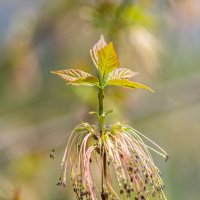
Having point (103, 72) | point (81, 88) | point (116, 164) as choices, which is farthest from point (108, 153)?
point (81, 88)

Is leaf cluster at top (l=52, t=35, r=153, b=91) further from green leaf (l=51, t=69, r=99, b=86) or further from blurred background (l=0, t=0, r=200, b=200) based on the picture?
blurred background (l=0, t=0, r=200, b=200)

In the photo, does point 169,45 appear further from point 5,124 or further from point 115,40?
point 5,124

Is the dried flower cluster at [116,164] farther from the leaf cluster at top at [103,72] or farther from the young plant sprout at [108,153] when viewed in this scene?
the leaf cluster at top at [103,72]

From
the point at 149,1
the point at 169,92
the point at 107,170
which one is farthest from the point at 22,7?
the point at 107,170

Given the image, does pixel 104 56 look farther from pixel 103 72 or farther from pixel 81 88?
pixel 81 88

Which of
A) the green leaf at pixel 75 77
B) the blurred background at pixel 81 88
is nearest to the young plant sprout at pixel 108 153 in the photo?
the green leaf at pixel 75 77

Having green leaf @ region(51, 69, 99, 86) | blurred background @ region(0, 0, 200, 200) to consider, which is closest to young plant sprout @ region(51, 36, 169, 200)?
green leaf @ region(51, 69, 99, 86)

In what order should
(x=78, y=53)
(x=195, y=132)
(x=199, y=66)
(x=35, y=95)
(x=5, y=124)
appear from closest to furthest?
(x=78, y=53) → (x=5, y=124) → (x=35, y=95) → (x=195, y=132) → (x=199, y=66)
